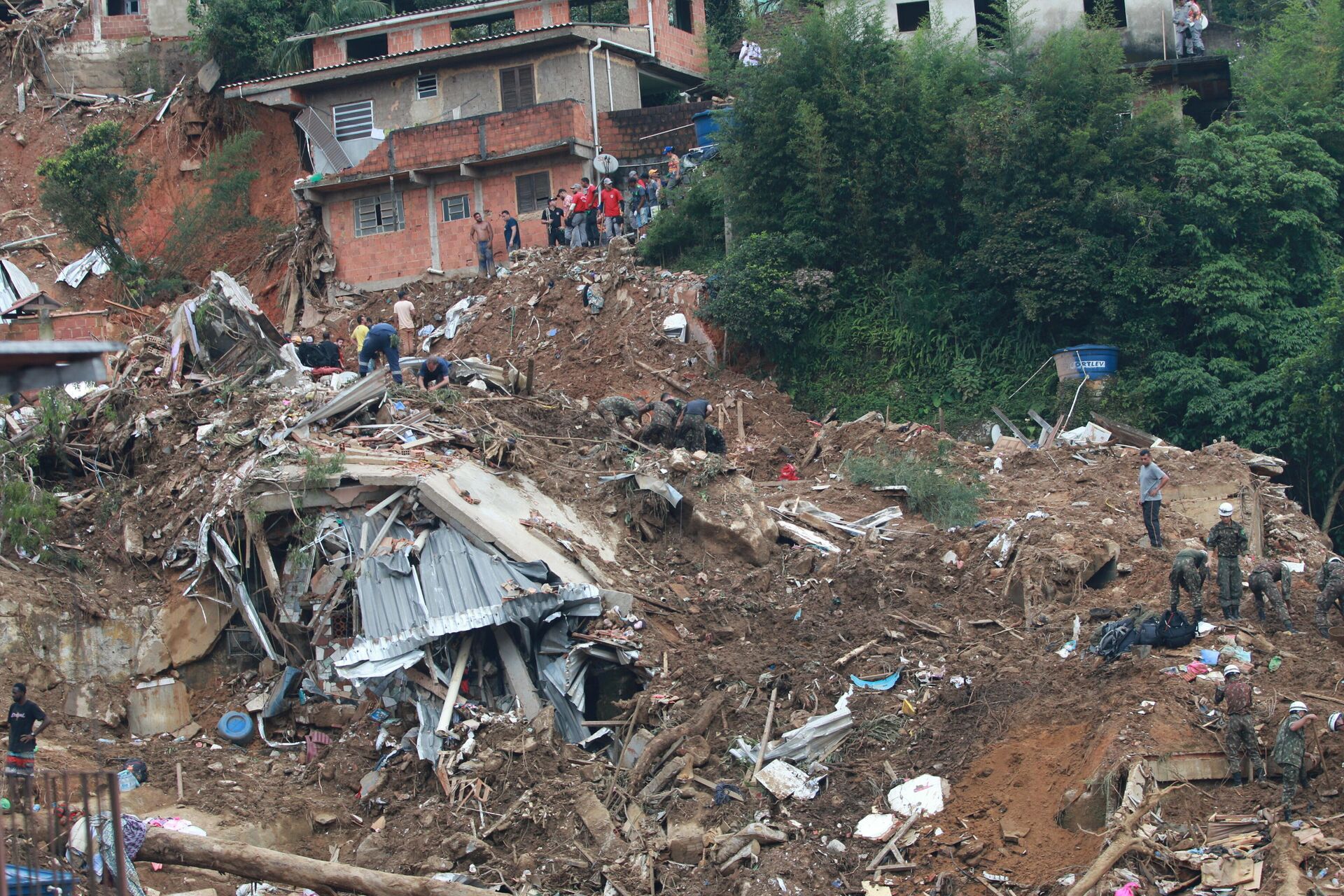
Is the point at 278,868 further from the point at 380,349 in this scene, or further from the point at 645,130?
the point at 645,130

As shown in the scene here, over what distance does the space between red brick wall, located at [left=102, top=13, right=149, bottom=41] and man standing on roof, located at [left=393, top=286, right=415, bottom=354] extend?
1197 centimetres

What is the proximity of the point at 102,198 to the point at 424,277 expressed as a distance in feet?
18.8

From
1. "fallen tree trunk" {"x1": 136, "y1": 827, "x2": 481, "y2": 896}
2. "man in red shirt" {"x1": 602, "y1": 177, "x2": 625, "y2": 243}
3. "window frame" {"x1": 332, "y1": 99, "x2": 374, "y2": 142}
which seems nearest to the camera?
"fallen tree trunk" {"x1": 136, "y1": 827, "x2": 481, "y2": 896}

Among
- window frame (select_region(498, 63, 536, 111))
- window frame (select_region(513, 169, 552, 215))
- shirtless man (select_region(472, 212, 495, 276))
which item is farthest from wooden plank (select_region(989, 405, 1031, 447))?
window frame (select_region(498, 63, 536, 111))

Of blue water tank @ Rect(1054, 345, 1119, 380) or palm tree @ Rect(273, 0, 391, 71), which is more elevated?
palm tree @ Rect(273, 0, 391, 71)

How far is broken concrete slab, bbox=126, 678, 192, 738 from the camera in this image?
1292 centimetres

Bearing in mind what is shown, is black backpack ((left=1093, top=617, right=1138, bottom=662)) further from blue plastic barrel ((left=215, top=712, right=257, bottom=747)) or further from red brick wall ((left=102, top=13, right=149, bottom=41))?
red brick wall ((left=102, top=13, right=149, bottom=41))

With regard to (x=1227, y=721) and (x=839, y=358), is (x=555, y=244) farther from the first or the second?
(x=1227, y=721)

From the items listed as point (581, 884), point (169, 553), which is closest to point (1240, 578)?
point (581, 884)

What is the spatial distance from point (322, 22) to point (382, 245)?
6193 mm

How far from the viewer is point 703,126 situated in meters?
25.8

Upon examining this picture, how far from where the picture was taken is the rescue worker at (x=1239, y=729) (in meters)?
10.1

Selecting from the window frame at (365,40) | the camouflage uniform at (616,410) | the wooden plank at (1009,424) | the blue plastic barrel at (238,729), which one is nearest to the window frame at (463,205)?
the window frame at (365,40)

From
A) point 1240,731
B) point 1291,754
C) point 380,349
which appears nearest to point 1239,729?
point 1240,731
